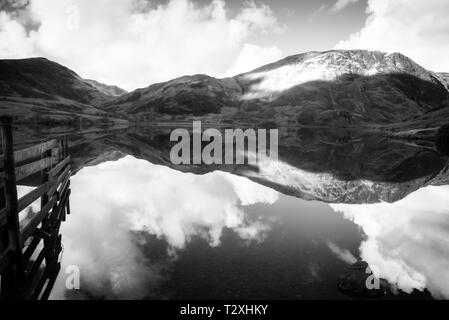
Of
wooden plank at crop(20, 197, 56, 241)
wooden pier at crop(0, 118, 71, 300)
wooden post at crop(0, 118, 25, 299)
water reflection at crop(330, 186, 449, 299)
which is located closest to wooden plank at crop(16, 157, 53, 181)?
wooden pier at crop(0, 118, 71, 300)

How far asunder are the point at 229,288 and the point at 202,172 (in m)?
22.9

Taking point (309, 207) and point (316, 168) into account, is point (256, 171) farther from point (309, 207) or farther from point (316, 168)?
point (309, 207)

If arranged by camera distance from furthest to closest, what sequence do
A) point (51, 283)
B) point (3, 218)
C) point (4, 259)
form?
point (51, 283) < point (3, 218) < point (4, 259)

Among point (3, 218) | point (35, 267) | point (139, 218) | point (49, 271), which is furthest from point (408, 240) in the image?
point (3, 218)

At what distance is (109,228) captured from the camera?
49.1 ft

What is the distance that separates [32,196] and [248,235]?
9635 millimetres

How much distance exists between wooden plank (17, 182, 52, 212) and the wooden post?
1.73 feet

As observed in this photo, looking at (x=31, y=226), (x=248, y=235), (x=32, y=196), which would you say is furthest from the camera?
(x=248, y=235)

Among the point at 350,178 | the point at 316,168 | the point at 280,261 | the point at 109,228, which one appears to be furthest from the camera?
the point at 316,168

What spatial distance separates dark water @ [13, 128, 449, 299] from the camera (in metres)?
10.0

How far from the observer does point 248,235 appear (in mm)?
14656

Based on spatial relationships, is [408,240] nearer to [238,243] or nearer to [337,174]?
[238,243]
